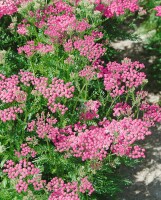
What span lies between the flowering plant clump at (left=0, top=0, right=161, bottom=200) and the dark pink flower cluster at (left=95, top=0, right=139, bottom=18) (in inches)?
0.7

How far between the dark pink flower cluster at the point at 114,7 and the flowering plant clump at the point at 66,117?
0.02 metres

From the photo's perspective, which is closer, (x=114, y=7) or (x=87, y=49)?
(x=87, y=49)

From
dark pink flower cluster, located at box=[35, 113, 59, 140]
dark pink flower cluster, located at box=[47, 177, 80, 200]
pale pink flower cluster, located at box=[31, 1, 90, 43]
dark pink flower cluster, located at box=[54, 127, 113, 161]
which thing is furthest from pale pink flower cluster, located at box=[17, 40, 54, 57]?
dark pink flower cluster, located at box=[47, 177, 80, 200]

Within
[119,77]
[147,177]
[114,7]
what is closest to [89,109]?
[119,77]

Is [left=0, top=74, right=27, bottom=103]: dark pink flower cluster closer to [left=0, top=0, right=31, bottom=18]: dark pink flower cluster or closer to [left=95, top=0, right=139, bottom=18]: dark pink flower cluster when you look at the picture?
[left=0, top=0, right=31, bottom=18]: dark pink flower cluster

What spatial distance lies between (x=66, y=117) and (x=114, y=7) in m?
2.48

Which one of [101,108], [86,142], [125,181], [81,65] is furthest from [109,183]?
[81,65]

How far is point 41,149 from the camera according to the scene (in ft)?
20.2

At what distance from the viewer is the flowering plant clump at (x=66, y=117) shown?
559cm

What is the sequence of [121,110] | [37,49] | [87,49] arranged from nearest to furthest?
[121,110]
[87,49]
[37,49]

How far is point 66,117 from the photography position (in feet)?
21.2

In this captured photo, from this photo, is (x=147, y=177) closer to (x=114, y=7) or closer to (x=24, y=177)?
(x=24, y=177)

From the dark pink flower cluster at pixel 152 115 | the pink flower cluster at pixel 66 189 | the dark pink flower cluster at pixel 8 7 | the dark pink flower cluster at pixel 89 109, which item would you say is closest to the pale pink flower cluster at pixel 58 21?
the dark pink flower cluster at pixel 8 7

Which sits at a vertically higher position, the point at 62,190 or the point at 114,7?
the point at 114,7
